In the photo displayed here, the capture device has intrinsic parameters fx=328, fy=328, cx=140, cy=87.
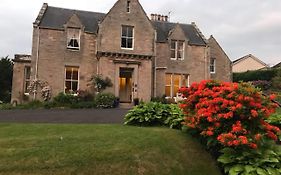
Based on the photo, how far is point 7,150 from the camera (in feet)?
28.1

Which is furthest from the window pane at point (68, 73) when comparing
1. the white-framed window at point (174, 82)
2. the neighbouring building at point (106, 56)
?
the white-framed window at point (174, 82)

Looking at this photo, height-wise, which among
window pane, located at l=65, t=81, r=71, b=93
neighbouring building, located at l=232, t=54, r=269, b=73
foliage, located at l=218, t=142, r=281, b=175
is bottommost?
foliage, located at l=218, t=142, r=281, b=175

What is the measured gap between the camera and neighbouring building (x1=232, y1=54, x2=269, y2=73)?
59.7 meters

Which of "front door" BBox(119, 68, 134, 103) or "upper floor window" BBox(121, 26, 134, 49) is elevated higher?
"upper floor window" BBox(121, 26, 134, 49)

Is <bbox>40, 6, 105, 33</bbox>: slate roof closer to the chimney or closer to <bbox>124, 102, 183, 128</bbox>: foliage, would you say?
the chimney

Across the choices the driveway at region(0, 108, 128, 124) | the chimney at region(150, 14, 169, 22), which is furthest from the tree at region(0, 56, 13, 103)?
the driveway at region(0, 108, 128, 124)

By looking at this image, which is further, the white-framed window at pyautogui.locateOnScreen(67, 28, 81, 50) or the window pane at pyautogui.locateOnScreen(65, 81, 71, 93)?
the white-framed window at pyautogui.locateOnScreen(67, 28, 81, 50)

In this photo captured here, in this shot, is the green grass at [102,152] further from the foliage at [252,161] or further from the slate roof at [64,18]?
the slate roof at [64,18]

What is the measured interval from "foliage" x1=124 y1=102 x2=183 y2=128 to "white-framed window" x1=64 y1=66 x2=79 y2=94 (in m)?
15.5

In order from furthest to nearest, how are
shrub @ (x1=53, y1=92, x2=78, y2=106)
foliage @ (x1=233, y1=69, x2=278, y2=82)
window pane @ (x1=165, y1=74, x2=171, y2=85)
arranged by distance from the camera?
1. foliage @ (x1=233, y1=69, x2=278, y2=82)
2. window pane @ (x1=165, y1=74, x2=171, y2=85)
3. shrub @ (x1=53, y1=92, x2=78, y2=106)

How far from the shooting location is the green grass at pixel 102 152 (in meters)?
7.97

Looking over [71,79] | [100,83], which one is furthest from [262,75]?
[71,79]

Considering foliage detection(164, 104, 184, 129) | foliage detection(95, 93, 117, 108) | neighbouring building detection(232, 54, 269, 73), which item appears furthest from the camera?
neighbouring building detection(232, 54, 269, 73)

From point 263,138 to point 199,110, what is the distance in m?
1.97
